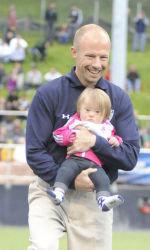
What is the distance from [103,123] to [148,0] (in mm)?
33052

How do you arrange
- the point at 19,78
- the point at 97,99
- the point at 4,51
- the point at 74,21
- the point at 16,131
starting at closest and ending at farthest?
the point at 97,99 < the point at 16,131 < the point at 19,78 < the point at 4,51 < the point at 74,21

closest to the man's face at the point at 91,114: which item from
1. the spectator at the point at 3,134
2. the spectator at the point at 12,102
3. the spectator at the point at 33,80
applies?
the spectator at the point at 3,134

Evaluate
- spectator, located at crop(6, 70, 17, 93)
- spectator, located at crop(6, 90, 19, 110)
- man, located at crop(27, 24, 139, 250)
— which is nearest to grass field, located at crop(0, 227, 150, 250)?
man, located at crop(27, 24, 139, 250)

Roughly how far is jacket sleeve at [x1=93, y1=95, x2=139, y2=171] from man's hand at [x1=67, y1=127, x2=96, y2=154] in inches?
1.5

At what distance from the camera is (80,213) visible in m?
7.01

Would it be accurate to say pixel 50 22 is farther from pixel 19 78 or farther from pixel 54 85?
pixel 54 85

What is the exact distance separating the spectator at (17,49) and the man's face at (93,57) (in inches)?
888

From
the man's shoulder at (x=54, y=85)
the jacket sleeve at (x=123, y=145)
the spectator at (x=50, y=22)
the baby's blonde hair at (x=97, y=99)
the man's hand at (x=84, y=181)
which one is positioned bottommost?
the spectator at (x=50, y=22)

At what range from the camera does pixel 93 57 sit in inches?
268

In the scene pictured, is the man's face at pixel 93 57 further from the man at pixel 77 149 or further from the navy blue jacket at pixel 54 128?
the navy blue jacket at pixel 54 128

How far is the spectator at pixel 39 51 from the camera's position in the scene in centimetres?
3214

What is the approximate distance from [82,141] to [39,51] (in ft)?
84.9

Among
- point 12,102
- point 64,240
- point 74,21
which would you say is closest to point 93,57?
point 64,240

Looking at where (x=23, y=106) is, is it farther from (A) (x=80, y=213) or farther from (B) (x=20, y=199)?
(A) (x=80, y=213)
